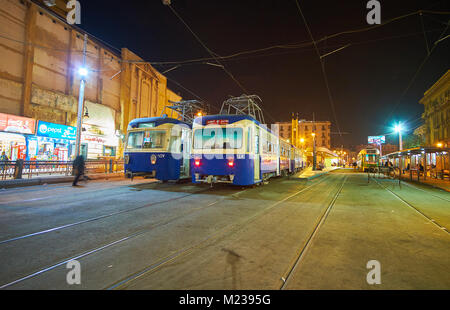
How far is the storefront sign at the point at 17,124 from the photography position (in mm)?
15969

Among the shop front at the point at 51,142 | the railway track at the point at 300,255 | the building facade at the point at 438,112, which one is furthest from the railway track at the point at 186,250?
the building facade at the point at 438,112

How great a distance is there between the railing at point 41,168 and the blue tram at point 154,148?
6.29 metres

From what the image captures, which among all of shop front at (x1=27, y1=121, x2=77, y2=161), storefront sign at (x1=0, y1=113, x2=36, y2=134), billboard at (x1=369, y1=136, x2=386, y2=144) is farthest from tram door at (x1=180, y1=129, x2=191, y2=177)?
billboard at (x1=369, y1=136, x2=386, y2=144)

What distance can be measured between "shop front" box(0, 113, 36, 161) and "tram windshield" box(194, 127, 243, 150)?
15.3 meters

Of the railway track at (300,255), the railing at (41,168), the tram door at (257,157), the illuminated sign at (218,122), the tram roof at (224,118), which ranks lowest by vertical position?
the railway track at (300,255)

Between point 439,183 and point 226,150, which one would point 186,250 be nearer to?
point 226,150

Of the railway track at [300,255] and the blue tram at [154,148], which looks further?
the blue tram at [154,148]

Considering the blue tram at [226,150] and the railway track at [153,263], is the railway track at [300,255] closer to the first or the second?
the railway track at [153,263]

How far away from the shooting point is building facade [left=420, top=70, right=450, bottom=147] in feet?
101

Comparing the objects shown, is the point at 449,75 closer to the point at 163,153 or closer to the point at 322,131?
the point at 163,153

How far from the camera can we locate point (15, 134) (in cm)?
1697

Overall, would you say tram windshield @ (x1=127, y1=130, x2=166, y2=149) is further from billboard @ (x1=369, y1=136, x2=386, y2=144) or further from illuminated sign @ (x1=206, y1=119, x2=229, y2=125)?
billboard @ (x1=369, y1=136, x2=386, y2=144)

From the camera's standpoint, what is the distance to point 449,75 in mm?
29500
